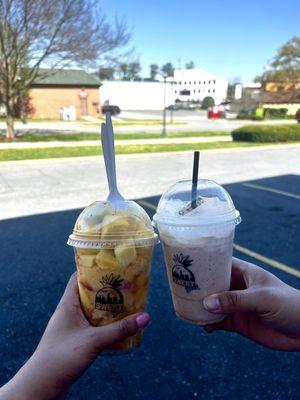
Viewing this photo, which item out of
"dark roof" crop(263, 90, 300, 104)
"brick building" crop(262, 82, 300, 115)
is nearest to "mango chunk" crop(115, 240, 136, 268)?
"brick building" crop(262, 82, 300, 115)

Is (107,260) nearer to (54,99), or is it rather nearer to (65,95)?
(54,99)

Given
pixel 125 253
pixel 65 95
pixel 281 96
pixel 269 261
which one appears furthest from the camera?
pixel 281 96

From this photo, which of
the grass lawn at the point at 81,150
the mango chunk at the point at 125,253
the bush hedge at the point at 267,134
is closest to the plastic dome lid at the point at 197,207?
the mango chunk at the point at 125,253

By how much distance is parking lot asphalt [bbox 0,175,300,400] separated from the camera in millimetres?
2805

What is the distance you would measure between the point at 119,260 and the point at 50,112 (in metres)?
41.4

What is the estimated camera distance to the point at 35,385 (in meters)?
1.46

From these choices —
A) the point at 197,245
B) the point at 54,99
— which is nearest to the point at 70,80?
the point at 54,99

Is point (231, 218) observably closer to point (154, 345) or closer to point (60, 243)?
point (154, 345)

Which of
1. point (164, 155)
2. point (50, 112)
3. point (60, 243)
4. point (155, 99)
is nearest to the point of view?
point (60, 243)

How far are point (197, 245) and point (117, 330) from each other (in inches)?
19.1

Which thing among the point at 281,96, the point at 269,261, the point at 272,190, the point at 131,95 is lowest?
the point at 131,95

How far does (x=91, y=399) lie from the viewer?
107 inches

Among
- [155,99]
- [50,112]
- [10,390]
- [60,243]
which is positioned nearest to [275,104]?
[155,99]

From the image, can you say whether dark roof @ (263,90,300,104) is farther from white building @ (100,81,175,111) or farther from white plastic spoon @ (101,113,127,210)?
white plastic spoon @ (101,113,127,210)
